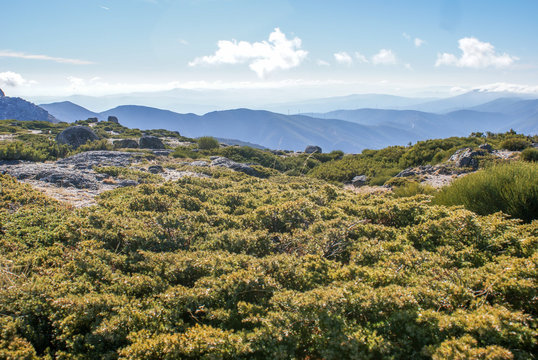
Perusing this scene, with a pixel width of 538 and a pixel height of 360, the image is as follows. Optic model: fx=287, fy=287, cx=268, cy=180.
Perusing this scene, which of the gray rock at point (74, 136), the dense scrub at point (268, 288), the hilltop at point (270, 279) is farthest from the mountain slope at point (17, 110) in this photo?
the dense scrub at point (268, 288)

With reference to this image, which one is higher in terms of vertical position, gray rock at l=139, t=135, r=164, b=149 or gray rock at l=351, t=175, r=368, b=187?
gray rock at l=139, t=135, r=164, b=149

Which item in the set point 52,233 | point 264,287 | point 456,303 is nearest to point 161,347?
point 264,287

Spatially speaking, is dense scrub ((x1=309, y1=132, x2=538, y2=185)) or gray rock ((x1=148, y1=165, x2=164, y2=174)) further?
dense scrub ((x1=309, y1=132, x2=538, y2=185))

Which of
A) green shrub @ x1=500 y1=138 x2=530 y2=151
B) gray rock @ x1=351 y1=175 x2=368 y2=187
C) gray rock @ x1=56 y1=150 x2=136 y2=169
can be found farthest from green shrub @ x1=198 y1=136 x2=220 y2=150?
green shrub @ x1=500 y1=138 x2=530 y2=151

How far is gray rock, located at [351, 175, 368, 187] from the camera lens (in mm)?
17547

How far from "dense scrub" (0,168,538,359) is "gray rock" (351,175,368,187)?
481 inches

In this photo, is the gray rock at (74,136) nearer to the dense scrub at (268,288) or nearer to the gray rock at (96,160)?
the gray rock at (96,160)

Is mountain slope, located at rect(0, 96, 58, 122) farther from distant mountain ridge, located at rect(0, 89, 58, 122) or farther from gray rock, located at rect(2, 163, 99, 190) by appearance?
gray rock, located at rect(2, 163, 99, 190)


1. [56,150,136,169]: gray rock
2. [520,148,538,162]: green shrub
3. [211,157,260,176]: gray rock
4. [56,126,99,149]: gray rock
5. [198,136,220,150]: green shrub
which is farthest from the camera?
[198,136,220,150]: green shrub

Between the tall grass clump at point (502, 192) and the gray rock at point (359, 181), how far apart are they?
1005cm

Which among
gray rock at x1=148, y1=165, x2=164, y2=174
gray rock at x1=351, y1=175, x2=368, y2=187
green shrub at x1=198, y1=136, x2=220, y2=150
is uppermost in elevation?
green shrub at x1=198, y1=136, x2=220, y2=150

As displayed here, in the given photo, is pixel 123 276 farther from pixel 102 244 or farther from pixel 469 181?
pixel 469 181

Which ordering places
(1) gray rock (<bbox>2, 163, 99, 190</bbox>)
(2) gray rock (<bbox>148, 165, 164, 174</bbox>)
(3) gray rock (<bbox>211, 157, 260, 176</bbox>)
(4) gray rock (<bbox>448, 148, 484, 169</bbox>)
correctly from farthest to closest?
(3) gray rock (<bbox>211, 157, 260, 176</bbox>), (4) gray rock (<bbox>448, 148, 484, 169</bbox>), (2) gray rock (<bbox>148, 165, 164, 174</bbox>), (1) gray rock (<bbox>2, 163, 99, 190</bbox>)

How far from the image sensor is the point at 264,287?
348 centimetres
